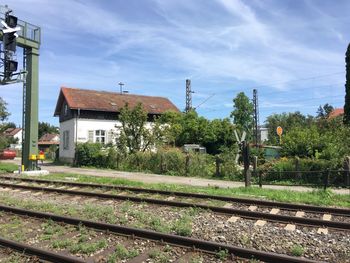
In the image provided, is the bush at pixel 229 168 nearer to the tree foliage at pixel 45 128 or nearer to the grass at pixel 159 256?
the grass at pixel 159 256

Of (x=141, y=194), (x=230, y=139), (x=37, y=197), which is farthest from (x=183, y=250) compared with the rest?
(x=230, y=139)

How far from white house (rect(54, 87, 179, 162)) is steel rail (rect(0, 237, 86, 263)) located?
30.9 m

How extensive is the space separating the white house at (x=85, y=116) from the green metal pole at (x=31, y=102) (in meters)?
14.3

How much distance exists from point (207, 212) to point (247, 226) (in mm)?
1813

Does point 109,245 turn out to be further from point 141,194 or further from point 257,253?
point 141,194

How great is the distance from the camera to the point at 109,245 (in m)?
7.63

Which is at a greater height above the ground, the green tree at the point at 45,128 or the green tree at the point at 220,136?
the green tree at the point at 45,128

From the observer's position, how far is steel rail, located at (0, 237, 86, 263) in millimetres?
6441

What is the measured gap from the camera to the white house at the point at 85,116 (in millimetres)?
40500

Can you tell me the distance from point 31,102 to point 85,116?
17.2m

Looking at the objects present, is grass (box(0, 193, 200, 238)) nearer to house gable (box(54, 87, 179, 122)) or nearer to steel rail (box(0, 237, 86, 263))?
steel rail (box(0, 237, 86, 263))

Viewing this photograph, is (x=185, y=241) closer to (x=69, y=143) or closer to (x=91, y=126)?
(x=91, y=126)

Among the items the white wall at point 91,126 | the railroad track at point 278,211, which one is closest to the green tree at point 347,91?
the white wall at point 91,126

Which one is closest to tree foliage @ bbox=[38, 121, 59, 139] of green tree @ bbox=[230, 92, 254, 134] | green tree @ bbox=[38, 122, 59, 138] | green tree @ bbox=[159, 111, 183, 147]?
green tree @ bbox=[38, 122, 59, 138]
